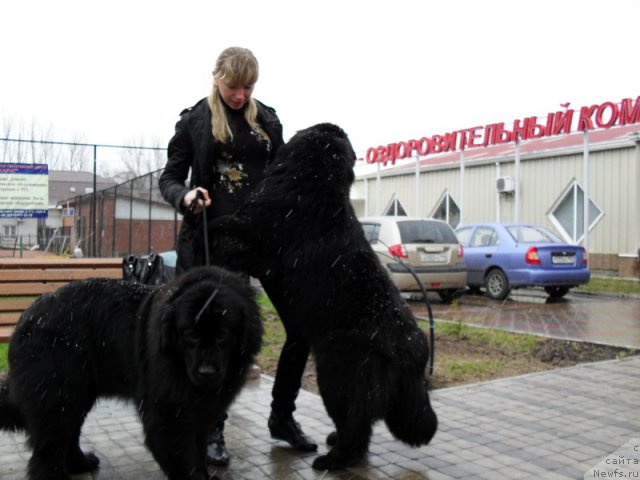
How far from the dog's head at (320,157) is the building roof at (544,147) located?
694 inches

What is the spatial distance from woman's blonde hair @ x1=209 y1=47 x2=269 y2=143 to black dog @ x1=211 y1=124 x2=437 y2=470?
38 centimetres

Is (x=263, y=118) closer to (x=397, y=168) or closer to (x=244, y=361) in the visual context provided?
(x=244, y=361)

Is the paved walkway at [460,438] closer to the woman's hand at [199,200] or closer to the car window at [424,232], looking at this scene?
the woman's hand at [199,200]

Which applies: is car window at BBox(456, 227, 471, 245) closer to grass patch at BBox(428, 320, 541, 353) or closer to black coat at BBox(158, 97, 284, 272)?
grass patch at BBox(428, 320, 541, 353)

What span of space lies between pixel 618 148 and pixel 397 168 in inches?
442

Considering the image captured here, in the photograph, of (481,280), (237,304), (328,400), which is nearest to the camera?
(237,304)

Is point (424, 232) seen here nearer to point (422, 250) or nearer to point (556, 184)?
point (422, 250)

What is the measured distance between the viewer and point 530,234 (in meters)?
13.6

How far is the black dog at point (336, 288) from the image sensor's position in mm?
3160

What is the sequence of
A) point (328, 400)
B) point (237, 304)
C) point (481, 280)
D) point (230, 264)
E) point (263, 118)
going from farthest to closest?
point (481, 280) < point (263, 118) < point (230, 264) < point (328, 400) < point (237, 304)

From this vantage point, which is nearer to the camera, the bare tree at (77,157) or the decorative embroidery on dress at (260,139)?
the decorative embroidery on dress at (260,139)

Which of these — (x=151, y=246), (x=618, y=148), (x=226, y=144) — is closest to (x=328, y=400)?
(x=226, y=144)

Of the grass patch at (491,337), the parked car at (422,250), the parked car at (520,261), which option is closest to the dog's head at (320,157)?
the grass patch at (491,337)

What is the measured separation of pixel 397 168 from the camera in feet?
93.2
